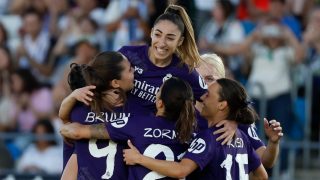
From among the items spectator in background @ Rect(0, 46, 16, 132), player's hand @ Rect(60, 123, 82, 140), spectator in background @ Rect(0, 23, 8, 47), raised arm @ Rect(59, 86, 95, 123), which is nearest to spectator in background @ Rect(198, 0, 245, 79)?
spectator in background @ Rect(0, 46, 16, 132)

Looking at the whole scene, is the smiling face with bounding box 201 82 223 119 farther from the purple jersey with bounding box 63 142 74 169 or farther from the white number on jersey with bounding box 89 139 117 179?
the purple jersey with bounding box 63 142 74 169

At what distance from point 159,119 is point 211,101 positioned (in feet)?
1.49

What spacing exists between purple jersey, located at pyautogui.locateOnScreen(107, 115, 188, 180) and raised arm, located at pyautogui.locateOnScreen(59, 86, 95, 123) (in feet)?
1.03

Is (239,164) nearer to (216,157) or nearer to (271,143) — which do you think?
(216,157)

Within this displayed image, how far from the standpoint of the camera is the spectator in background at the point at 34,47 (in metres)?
13.6

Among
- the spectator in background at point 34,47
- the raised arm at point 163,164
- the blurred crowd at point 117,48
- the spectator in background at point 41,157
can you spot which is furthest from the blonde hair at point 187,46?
the spectator in background at point 34,47

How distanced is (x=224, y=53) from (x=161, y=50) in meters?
4.94

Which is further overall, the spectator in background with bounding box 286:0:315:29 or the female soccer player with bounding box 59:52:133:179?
the spectator in background with bounding box 286:0:315:29

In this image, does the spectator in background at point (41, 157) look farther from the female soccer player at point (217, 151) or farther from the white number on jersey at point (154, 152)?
the white number on jersey at point (154, 152)

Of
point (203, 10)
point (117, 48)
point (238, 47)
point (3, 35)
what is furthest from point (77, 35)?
point (238, 47)

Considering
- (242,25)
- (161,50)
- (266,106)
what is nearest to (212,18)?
(242,25)

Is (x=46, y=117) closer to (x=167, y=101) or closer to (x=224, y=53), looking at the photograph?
(x=224, y=53)

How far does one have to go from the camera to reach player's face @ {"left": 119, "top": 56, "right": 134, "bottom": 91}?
7.50m

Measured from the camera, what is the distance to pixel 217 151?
730 cm
